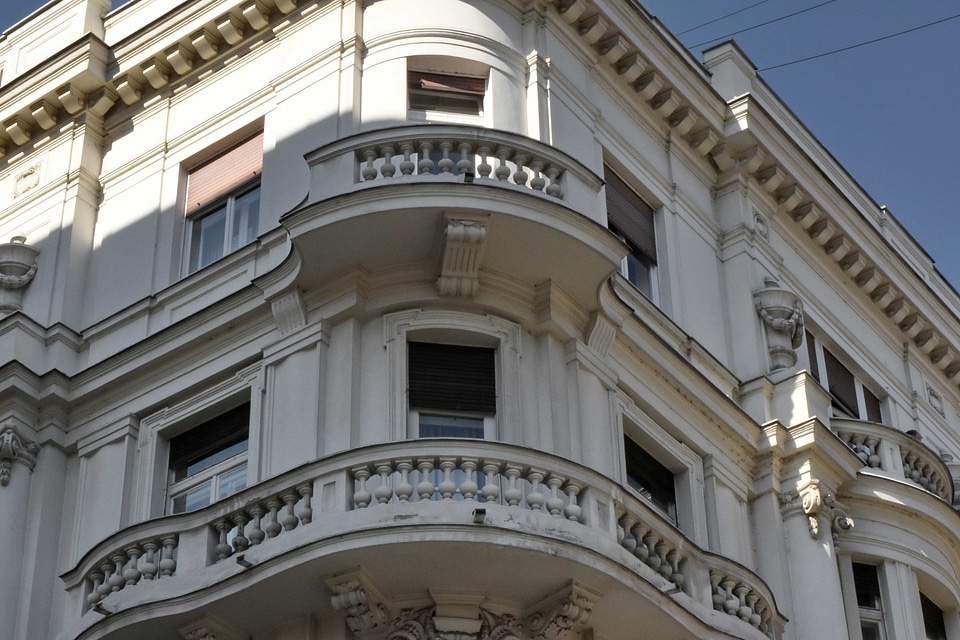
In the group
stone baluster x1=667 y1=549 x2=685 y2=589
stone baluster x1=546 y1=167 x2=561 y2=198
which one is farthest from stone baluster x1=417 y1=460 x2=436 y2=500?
stone baluster x1=546 y1=167 x2=561 y2=198

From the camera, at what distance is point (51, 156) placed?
2370 centimetres

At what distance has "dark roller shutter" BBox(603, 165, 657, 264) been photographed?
22359mm

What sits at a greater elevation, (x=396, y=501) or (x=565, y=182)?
(x=565, y=182)

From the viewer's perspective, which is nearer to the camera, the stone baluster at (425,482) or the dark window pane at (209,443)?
the stone baluster at (425,482)

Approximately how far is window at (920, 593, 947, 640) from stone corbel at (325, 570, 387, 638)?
8580 millimetres

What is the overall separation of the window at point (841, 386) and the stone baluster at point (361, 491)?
9025 millimetres

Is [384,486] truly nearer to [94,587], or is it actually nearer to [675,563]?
[675,563]

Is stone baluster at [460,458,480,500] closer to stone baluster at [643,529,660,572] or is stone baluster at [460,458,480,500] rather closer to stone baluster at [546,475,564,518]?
stone baluster at [546,475,564,518]

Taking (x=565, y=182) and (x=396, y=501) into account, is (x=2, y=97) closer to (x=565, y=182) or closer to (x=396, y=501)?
(x=565, y=182)

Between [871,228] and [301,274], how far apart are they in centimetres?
995

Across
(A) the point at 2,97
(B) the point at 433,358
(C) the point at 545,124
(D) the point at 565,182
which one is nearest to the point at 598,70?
(C) the point at 545,124

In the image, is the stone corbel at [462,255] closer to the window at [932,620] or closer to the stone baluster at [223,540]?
the stone baluster at [223,540]

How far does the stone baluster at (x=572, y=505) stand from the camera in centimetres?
1734

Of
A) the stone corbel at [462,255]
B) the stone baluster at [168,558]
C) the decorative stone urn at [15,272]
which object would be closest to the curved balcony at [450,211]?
the stone corbel at [462,255]
